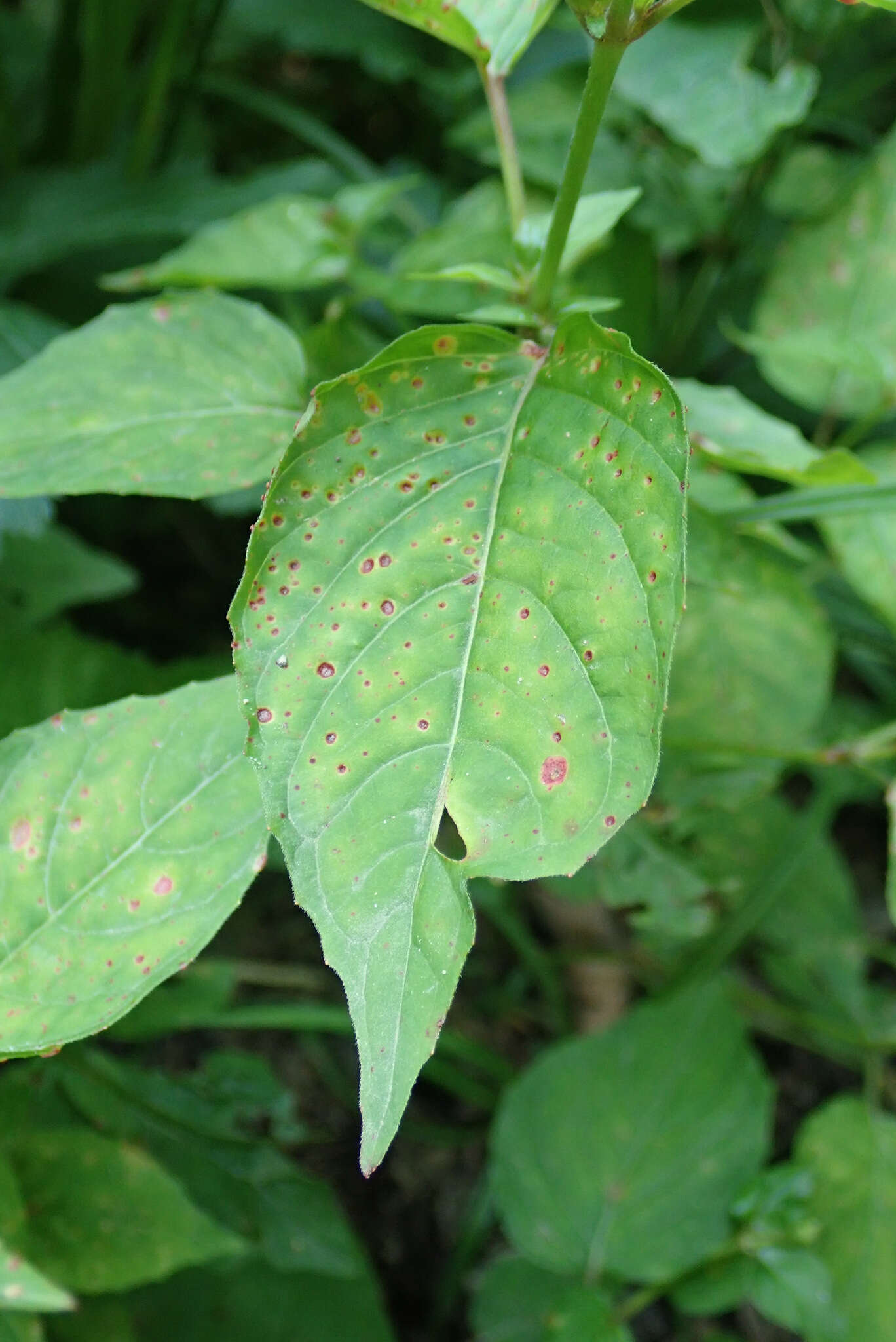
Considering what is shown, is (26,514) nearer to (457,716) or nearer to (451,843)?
(457,716)

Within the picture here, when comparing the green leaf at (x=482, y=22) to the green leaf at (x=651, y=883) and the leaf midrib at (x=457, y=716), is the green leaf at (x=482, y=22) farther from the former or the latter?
the green leaf at (x=651, y=883)

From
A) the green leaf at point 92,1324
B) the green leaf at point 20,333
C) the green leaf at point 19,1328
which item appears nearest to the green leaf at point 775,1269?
the green leaf at point 92,1324

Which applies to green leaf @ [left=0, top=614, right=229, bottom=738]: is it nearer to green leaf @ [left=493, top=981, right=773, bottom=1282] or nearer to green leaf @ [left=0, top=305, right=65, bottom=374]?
green leaf @ [left=0, top=305, right=65, bottom=374]

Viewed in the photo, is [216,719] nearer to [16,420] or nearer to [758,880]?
[16,420]

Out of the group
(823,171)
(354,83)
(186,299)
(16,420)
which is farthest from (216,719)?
(354,83)

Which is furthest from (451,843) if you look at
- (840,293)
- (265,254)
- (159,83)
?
(159,83)

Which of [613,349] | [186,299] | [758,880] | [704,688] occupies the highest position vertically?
[613,349]
